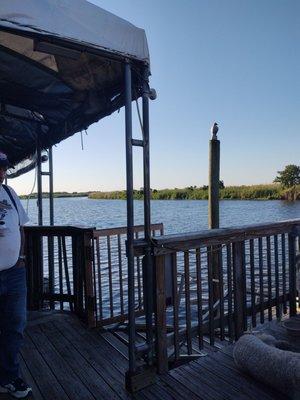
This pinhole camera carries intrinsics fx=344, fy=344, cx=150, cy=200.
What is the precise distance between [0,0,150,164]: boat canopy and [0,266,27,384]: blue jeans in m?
1.63

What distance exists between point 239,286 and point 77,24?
2.61 metres

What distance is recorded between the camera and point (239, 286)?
3.31 m

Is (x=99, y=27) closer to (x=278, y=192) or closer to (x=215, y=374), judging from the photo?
(x=215, y=374)

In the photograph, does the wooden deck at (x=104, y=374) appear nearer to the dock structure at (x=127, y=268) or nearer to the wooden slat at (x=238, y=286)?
the dock structure at (x=127, y=268)

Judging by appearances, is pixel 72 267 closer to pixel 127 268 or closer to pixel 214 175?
pixel 127 268

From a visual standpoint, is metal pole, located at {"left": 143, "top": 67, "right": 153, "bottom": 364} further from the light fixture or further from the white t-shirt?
the white t-shirt

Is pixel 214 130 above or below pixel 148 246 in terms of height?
above

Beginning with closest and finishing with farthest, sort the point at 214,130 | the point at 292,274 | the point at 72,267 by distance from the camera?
1. the point at 292,274
2. the point at 72,267
3. the point at 214,130

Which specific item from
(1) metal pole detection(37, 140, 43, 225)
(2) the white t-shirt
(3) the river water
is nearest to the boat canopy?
(1) metal pole detection(37, 140, 43, 225)

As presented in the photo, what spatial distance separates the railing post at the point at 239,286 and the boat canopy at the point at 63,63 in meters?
1.73

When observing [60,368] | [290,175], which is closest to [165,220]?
[60,368]

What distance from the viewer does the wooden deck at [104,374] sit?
2.51 meters

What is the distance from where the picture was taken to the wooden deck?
8.25 feet

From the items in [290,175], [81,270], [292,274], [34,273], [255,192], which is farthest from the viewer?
[290,175]
